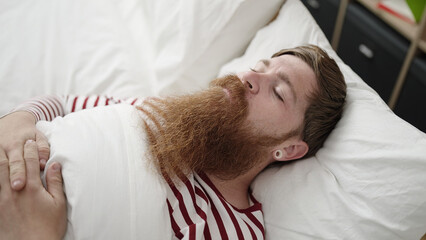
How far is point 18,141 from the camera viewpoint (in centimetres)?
80

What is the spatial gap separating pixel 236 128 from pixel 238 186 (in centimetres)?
20

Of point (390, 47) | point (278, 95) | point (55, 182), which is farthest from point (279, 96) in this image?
point (390, 47)

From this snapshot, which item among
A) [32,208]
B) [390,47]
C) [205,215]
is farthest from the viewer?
[390,47]

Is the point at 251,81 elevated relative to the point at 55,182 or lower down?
elevated

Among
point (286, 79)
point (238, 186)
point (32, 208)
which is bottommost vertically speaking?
point (238, 186)

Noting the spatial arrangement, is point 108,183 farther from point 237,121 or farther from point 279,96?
point 279,96

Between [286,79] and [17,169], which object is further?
[286,79]

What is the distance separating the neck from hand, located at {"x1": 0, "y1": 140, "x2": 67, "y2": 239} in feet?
1.31

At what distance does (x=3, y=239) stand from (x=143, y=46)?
2.81 ft

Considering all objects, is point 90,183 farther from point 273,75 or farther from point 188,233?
point 273,75

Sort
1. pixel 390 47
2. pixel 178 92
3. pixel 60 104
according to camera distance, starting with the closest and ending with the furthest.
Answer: pixel 60 104
pixel 178 92
pixel 390 47

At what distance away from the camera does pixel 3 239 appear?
0.68 metres

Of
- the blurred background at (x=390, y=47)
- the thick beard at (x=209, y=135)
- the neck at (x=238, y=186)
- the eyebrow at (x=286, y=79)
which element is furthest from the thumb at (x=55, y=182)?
the blurred background at (x=390, y=47)

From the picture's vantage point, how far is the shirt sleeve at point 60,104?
96 centimetres
